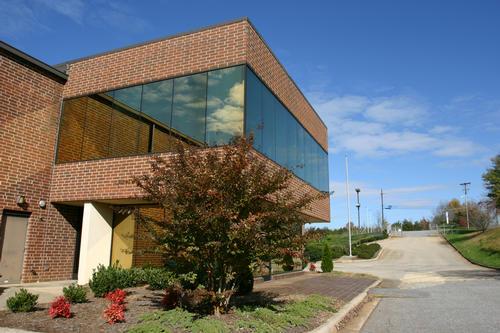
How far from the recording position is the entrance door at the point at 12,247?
42.4ft

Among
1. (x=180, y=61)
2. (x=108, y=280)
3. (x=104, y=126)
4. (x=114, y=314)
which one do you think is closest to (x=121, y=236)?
(x=104, y=126)

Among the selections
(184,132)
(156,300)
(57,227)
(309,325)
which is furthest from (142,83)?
(309,325)

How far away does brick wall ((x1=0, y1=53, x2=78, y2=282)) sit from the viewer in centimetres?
1330

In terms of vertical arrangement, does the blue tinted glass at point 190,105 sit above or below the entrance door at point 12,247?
above

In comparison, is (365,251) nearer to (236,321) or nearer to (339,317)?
(339,317)

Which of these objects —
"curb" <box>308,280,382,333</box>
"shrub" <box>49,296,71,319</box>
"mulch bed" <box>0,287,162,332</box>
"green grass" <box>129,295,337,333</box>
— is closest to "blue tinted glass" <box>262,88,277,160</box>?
"curb" <box>308,280,382,333</box>

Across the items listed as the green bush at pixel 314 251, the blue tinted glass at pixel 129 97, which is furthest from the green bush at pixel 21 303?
the green bush at pixel 314 251

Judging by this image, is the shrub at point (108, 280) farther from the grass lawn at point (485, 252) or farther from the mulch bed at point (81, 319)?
the grass lawn at point (485, 252)

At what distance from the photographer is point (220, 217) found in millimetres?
7316

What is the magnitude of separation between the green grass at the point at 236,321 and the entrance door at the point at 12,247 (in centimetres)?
753

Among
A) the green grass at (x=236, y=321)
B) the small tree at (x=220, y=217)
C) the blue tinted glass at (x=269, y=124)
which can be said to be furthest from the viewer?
the blue tinted glass at (x=269, y=124)

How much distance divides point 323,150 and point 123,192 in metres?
13.2

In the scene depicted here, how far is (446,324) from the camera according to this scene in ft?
28.9

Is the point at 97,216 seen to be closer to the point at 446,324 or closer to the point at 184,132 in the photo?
the point at 184,132
